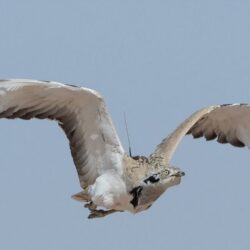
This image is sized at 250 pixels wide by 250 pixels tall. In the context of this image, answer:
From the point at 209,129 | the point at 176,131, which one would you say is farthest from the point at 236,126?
the point at 176,131

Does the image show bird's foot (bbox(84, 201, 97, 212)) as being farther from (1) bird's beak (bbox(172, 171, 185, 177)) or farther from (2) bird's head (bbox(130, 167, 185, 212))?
(1) bird's beak (bbox(172, 171, 185, 177))

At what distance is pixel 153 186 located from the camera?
24.7 metres

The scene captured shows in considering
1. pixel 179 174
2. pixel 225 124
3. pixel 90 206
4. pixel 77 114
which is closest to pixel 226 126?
pixel 225 124

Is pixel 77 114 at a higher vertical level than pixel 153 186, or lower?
higher

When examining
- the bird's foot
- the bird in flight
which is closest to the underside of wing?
the bird in flight

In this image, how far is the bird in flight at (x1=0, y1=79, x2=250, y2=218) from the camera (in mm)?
24141

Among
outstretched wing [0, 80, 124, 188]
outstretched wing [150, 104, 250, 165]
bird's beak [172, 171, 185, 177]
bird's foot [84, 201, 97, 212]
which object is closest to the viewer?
outstretched wing [0, 80, 124, 188]

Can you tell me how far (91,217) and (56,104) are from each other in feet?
7.35

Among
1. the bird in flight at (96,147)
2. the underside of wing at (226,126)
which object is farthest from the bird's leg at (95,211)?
the underside of wing at (226,126)

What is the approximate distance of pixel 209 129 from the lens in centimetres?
2888

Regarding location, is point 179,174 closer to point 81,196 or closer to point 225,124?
point 81,196

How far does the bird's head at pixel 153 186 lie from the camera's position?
80.5ft

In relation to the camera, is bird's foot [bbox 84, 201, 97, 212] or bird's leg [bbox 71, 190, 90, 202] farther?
bird's leg [bbox 71, 190, 90, 202]

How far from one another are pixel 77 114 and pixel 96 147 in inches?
35.3
